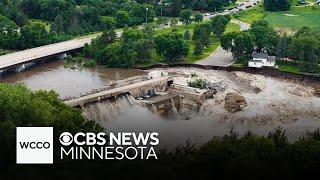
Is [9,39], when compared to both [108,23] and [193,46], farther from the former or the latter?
[193,46]

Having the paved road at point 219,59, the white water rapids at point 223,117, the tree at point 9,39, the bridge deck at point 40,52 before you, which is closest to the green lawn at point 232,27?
the paved road at point 219,59

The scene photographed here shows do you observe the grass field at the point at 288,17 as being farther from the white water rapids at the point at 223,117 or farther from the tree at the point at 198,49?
the white water rapids at the point at 223,117

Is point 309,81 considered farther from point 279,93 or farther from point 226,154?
point 226,154

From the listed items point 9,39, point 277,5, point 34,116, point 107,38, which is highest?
point 277,5

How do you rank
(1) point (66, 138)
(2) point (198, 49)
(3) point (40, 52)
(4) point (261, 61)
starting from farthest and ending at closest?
(2) point (198, 49) < (3) point (40, 52) < (4) point (261, 61) < (1) point (66, 138)

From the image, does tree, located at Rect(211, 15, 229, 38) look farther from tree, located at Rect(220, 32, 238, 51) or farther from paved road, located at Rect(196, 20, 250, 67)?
tree, located at Rect(220, 32, 238, 51)

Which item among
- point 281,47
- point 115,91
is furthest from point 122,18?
point 115,91
